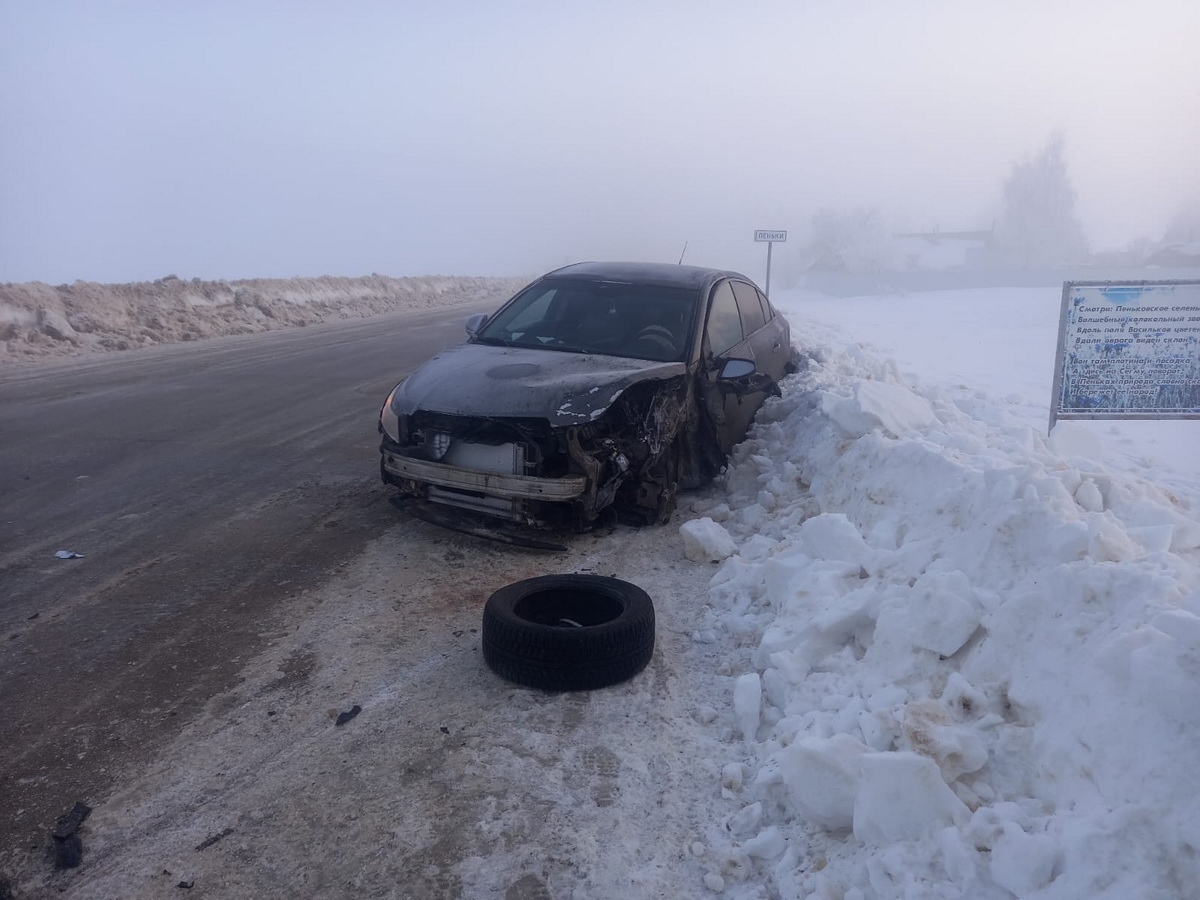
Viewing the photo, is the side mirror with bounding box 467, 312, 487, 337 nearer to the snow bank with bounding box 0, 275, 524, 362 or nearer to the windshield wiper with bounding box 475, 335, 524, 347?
the windshield wiper with bounding box 475, 335, 524, 347

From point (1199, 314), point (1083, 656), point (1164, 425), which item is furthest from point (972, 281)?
point (1083, 656)

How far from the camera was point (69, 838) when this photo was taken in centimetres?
265

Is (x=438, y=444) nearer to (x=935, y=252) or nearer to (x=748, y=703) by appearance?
(x=748, y=703)

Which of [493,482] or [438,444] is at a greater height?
[438,444]

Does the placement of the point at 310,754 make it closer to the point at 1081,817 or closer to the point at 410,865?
the point at 410,865

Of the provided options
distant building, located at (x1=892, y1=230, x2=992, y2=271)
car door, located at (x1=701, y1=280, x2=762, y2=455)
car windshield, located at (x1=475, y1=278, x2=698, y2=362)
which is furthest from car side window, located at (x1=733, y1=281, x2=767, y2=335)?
distant building, located at (x1=892, y1=230, x2=992, y2=271)

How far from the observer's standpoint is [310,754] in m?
3.14

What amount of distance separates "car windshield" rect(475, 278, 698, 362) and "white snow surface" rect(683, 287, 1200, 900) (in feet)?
5.11

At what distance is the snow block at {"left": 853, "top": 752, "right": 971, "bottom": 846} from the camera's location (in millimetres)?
2447

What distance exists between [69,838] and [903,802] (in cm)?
253

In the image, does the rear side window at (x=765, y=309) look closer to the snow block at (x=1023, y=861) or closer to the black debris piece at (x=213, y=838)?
the snow block at (x=1023, y=861)

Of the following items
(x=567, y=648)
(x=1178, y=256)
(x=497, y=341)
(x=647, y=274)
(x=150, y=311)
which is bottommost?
(x=1178, y=256)

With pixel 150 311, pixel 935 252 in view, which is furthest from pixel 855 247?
pixel 150 311

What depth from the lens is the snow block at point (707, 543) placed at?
195 inches
